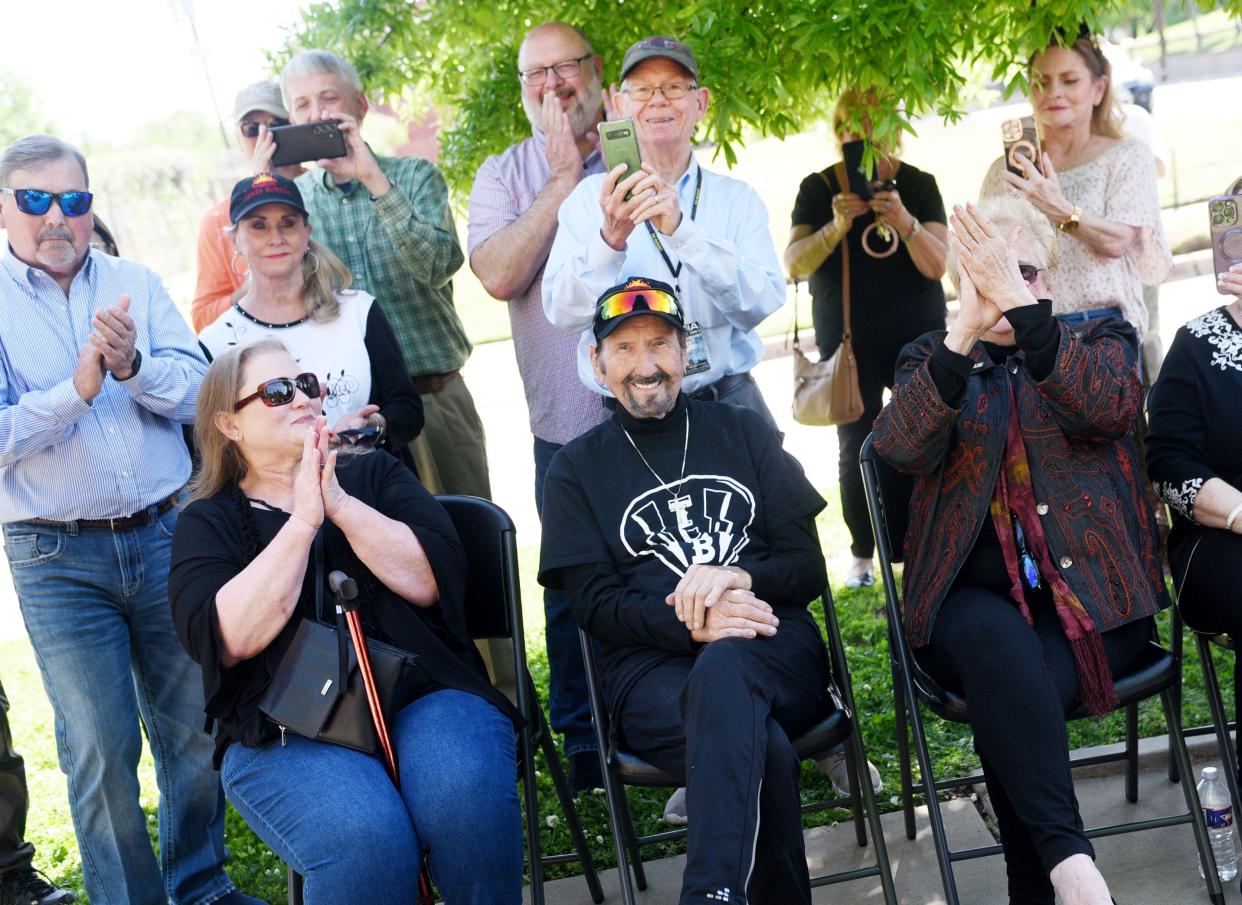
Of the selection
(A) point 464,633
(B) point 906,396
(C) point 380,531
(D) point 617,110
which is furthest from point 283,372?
(B) point 906,396

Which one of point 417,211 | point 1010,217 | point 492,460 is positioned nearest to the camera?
point 1010,217

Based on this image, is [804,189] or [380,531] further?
[804,189]

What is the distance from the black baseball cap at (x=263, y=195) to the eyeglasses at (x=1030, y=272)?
218 cm

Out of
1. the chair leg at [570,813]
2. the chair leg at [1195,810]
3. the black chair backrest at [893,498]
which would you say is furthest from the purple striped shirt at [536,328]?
the chair leg at [1195,810]

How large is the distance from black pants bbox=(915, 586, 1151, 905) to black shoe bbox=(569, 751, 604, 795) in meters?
1.37

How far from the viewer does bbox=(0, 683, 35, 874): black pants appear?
3773 mm

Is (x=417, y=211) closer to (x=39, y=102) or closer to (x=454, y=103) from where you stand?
(x=454, y=103)

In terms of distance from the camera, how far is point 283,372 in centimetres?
346

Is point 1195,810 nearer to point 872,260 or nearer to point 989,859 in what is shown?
point 989,859

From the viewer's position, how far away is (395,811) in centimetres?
303

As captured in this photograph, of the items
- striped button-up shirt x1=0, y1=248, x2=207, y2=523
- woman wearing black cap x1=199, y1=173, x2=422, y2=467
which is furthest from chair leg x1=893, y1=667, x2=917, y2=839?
striped button-up shirt x1=0, y1=248, x2=207, y2=523

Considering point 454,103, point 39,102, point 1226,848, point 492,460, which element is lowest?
point 1226,848

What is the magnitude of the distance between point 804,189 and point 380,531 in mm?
2852

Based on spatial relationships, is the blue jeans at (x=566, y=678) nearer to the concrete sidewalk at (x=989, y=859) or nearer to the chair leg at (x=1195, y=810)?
the concrete sidewalk at (x=989, y=859)
